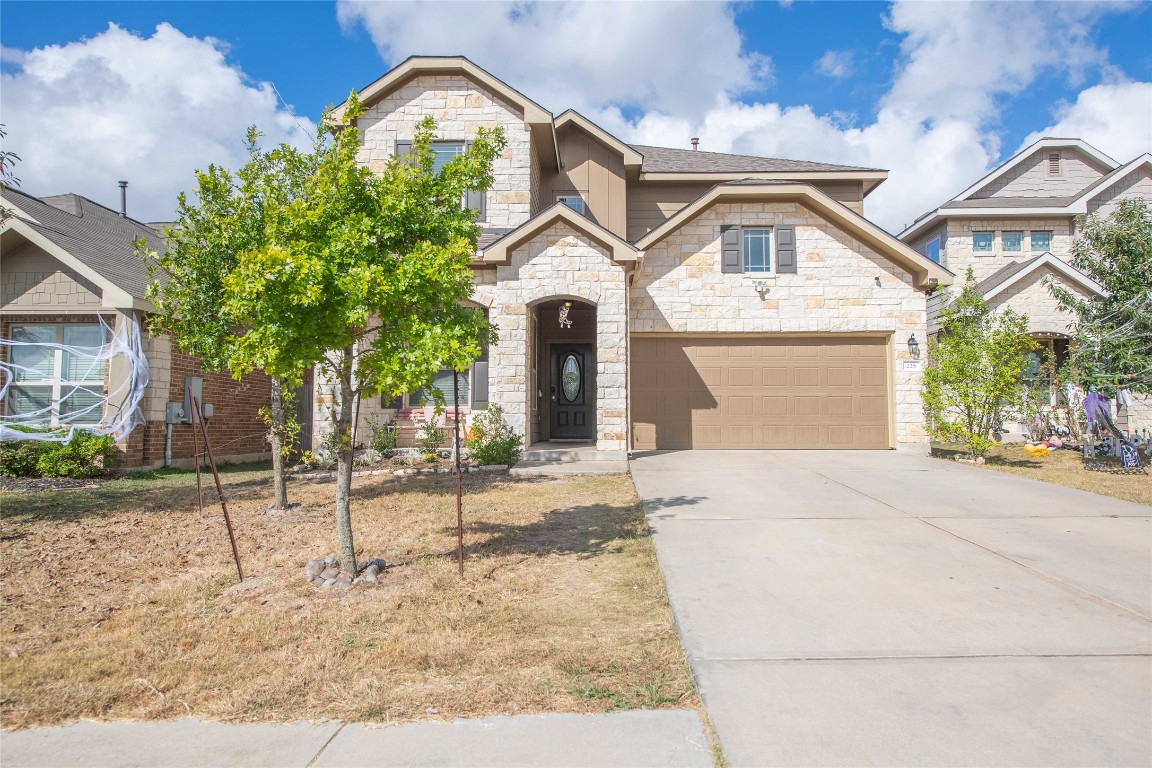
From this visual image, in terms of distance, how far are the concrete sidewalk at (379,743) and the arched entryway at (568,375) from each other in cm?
1241

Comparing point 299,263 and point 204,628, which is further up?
point 299,263

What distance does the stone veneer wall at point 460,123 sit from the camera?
14.2 meters

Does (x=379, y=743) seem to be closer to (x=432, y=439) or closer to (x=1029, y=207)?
(x=432, y=439)

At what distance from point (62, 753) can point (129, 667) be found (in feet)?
2.95

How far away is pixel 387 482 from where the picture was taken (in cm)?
1066

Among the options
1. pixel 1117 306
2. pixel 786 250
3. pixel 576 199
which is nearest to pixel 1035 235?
pixel 1117 306

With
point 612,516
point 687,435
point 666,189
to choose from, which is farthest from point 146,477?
point 666,189

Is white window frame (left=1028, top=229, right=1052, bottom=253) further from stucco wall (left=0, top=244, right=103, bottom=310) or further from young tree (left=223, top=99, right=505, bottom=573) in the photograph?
stucco wall (left=0, top=244, right=103, bottom=310)

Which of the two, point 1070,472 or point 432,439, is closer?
point 1070,472

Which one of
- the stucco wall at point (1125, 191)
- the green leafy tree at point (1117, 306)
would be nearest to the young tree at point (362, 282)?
the green leafy tree at point (1117, 306)

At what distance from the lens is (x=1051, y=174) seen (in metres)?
21.3

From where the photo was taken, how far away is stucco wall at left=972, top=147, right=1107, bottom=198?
69.1 ft

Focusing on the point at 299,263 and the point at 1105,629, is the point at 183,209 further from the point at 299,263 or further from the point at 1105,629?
the point at 1105,629

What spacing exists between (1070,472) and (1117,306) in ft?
13.1
